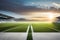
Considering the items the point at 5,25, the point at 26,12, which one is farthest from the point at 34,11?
the point at 5,25

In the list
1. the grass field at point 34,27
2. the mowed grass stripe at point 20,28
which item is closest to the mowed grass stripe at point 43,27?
the grass field at point 34,27

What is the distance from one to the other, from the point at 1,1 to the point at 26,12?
44 cm

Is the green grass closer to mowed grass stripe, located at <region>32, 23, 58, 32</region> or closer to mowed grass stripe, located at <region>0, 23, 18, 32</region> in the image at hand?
mowed grass stripe, located at <region>0, 23, 18, 32</region>

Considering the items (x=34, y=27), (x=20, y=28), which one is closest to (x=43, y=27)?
(x=34, y=27)

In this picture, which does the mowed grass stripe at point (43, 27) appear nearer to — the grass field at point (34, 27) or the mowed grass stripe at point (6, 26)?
the grass field at point (34, 27)

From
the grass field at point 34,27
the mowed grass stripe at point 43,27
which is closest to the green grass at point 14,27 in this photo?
the grass field at point 34,27

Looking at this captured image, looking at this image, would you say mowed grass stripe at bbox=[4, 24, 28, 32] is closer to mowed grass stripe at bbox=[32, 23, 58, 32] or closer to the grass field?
the grass field

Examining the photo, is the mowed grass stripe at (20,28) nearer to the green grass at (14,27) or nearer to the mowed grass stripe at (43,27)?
the green grass at (14,27)

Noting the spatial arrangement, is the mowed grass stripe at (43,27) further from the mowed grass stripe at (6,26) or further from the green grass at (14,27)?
the mowed grass stripe at (6,26)

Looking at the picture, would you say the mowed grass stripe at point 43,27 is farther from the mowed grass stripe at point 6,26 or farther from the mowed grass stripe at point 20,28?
the mowed grass stripe at point 6,26

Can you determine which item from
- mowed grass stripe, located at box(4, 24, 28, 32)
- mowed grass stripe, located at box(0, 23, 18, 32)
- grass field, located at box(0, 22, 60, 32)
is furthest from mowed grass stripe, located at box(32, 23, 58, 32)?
mowed grass stripe, located at box(0, 23, 18, 32)

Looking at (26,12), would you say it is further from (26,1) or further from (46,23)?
(46,23)

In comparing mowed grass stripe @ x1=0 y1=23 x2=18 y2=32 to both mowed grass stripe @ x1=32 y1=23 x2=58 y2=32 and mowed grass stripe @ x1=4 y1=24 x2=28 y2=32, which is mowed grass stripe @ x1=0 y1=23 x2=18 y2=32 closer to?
mowed grass stripe @ x1=4 y1=24 x2=28 y2=32

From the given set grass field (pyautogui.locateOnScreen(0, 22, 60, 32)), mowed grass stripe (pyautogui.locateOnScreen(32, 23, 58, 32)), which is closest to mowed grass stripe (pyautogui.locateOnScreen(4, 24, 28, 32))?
grass field (pyautogui.locateOnScreen(0, 22, 60, 32))
